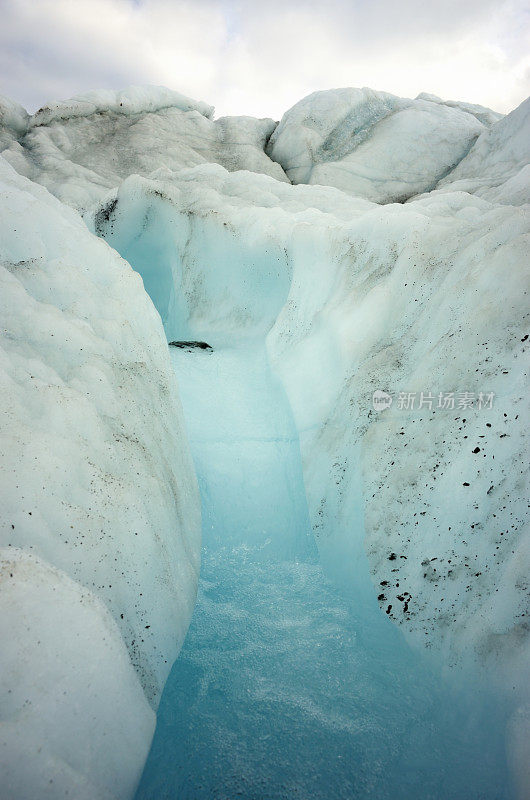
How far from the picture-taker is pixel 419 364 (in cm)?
385

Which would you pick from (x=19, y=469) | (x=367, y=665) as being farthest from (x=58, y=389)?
(x=367, y=665)

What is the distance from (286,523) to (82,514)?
2356mm

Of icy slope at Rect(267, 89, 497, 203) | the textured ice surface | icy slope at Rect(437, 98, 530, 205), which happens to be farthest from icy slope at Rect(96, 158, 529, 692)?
icy slope at Rect(267, 89, 497, 203)

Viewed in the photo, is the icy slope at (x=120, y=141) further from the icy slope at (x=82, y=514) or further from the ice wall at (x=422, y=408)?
the icy slope at (x=82, y=514)

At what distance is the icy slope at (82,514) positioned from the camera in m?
1.81

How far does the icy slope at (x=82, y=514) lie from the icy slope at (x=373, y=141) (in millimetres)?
10297

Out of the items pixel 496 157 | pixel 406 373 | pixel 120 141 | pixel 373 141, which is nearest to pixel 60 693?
pixel 406 373

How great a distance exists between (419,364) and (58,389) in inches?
113

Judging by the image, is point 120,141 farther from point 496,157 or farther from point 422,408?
point 422,408

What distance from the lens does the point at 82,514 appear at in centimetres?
248

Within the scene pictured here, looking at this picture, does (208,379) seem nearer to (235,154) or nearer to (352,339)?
(352,339)

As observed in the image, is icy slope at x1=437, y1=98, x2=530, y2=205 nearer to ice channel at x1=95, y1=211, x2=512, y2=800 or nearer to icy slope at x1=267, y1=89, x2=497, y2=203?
icy slope at x1=267, y1=89, x2=497, y2=203

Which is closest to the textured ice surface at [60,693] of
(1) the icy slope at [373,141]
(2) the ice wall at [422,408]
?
(2) the ice wall at [422,408]

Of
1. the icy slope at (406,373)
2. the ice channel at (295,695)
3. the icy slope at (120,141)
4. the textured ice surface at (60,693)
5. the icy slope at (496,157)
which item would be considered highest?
the icy slope at (496,157)
